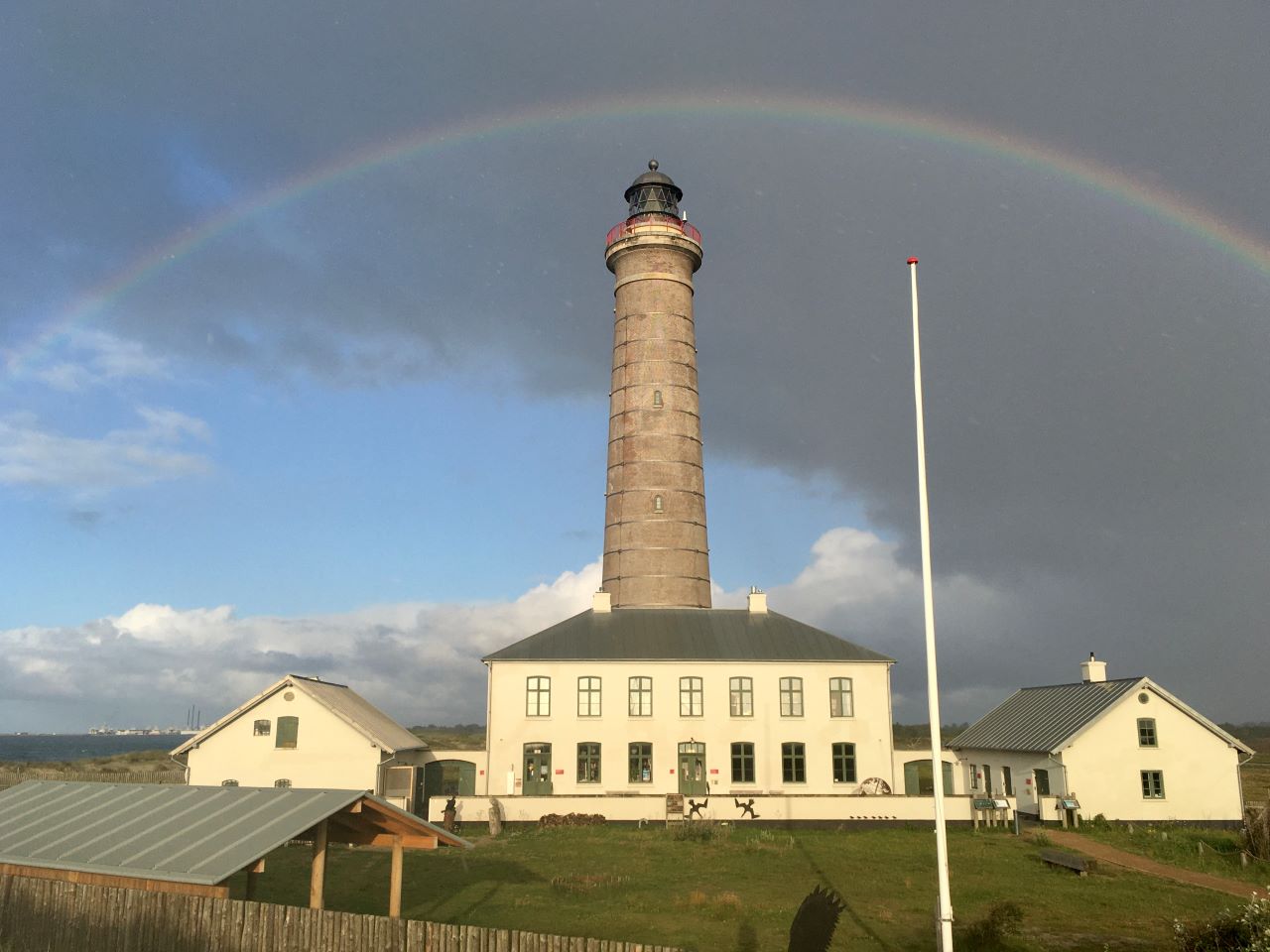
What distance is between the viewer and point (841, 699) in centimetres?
3666

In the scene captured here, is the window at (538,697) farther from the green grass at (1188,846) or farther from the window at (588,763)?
the green grass at (1188,846)

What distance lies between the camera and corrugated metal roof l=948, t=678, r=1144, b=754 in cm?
3378

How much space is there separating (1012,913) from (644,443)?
96.1ft

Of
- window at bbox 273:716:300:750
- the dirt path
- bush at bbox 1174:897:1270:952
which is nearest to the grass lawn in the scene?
the dirt path

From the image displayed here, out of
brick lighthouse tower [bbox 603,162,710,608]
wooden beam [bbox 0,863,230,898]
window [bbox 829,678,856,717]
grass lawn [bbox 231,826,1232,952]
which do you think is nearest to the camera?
wooden beam [bbox 0,863,230,898]

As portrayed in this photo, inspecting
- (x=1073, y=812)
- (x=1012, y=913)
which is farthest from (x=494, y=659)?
(x=1012, y=913)

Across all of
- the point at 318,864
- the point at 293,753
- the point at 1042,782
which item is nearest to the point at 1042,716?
the point at 1042,782

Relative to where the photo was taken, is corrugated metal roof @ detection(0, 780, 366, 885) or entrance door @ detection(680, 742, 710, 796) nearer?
corrugated metal roof @ detection(0, 780, 366, 885)

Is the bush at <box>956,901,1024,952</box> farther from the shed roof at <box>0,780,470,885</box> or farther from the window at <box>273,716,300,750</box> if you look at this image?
the window at <box>273,716,300,750</box>

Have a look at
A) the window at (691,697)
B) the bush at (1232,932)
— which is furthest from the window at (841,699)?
the bush at (1232,932)

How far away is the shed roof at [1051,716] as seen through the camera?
3359 centimetres

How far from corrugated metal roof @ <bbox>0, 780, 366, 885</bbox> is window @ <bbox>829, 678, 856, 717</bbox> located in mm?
26696

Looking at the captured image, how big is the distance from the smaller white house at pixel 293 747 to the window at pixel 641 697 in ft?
26.9

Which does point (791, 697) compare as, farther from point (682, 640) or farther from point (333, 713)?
point (333, 713)
